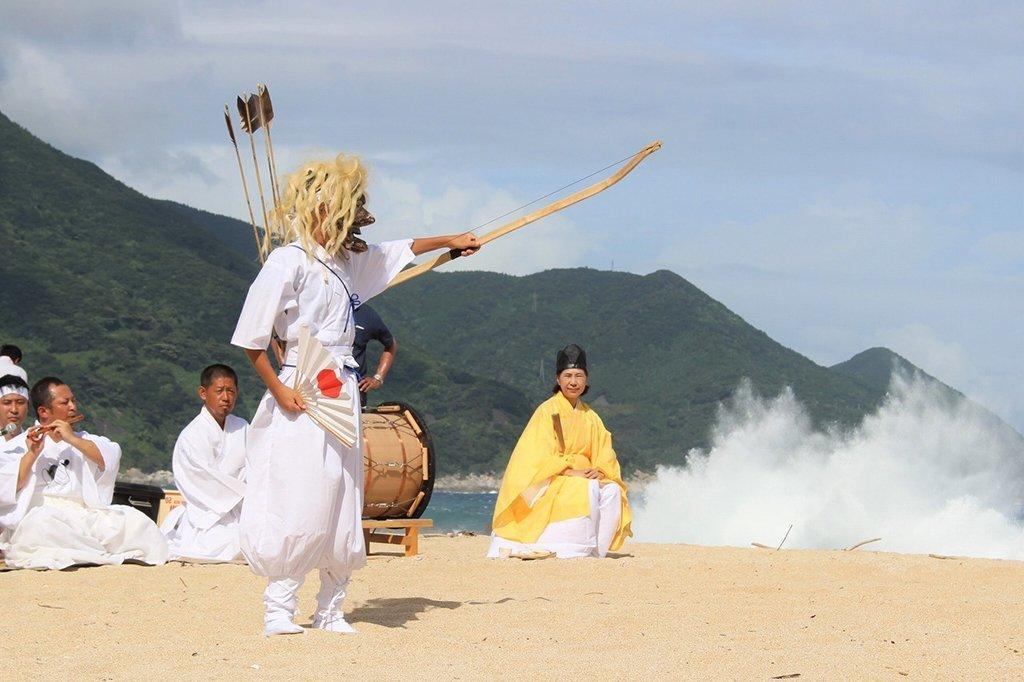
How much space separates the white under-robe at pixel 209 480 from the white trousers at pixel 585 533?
1.89 meters

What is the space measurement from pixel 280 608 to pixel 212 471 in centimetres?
389

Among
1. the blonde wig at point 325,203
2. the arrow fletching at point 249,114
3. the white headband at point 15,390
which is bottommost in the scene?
the white headband at point 15,390

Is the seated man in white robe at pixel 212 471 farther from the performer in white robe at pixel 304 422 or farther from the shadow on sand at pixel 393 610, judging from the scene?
the performer in white robe at pixel 304 422

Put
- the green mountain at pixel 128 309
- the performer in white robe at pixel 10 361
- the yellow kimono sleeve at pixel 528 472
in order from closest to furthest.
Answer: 1. the yellow kimono sleeve at pixel 528 472
2. the performer in white robe at pixel 10 361
3. the green mountain at pixel 128 309

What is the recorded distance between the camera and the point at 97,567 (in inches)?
359

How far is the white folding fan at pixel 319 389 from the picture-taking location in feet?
20.4

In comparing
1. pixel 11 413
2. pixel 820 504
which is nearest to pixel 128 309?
pixel 820 504

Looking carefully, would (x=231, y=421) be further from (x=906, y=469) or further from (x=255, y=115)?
(x=906, y=469)

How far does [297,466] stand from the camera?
621 centimetres

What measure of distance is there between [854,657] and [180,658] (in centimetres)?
265

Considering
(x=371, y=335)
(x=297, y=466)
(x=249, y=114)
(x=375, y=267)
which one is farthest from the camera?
(x=371, y=335)

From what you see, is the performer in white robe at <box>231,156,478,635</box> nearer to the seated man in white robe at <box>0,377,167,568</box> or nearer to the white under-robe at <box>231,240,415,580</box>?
the white under-robe at <box>231,240,415,580</box>

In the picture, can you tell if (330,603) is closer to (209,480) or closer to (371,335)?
(209,480)

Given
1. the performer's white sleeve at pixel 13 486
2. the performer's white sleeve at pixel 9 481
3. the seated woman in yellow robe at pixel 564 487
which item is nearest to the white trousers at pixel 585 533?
the seated woman in yellow robe at pixel 564 487
